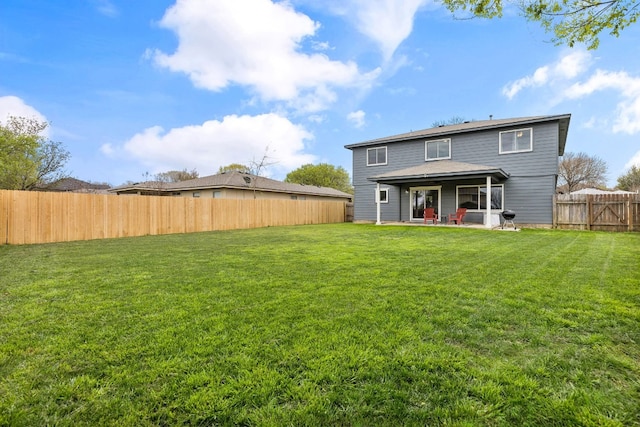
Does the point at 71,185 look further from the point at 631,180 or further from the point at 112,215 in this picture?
the point at 631,180

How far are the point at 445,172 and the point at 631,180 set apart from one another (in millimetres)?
32870

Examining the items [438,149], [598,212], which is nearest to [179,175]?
[438,149]

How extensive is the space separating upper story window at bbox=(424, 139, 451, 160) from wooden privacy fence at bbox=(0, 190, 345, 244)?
9341mm

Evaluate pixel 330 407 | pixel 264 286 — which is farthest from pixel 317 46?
pixel 330 407

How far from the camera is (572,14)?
4.97m

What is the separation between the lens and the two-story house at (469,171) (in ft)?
43.8

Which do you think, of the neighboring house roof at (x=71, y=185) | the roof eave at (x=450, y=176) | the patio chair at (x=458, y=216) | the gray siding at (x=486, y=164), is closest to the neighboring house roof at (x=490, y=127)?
the gray siding at (x=486, y=164)

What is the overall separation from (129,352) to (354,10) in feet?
37.3

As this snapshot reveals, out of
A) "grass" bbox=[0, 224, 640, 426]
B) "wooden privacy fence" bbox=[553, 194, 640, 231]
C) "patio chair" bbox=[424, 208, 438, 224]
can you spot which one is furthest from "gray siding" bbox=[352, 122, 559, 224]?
"grass" bbox=[0, 224, 640, 426]

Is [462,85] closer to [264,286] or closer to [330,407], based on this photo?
[264,286]

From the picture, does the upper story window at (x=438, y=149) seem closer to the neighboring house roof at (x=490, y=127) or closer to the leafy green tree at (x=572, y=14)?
the neighboring house roof at (x=490, y=127)

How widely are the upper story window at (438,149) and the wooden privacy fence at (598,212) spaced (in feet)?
17.9

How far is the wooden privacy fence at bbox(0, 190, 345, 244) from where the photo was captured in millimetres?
9062

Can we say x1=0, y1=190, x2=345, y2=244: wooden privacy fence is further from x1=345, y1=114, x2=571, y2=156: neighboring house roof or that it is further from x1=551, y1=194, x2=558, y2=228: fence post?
x1=551, y1=194, x2=558, y2=228: fence post
